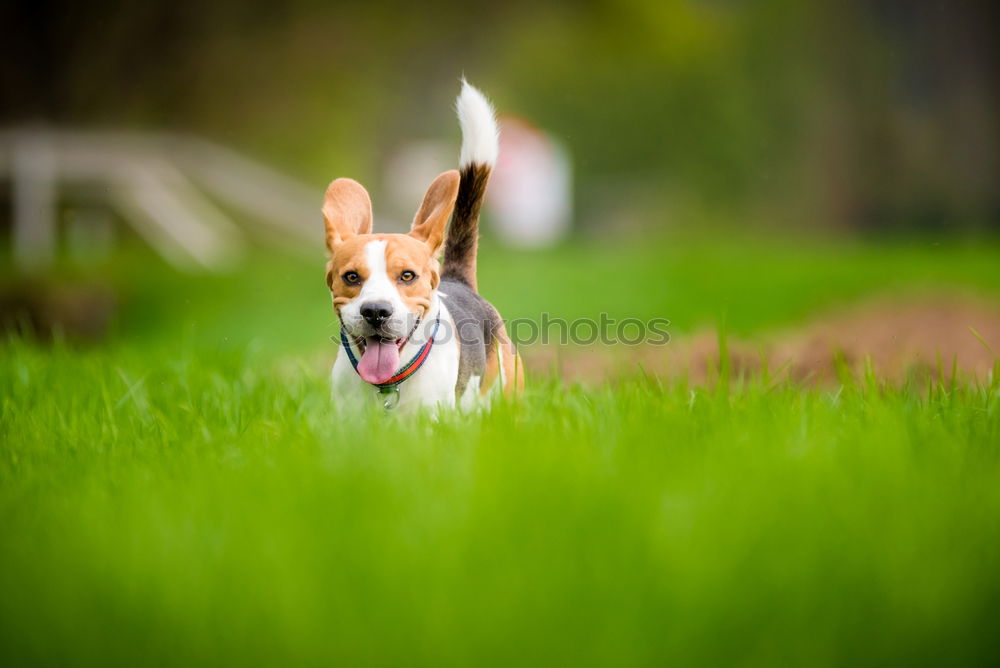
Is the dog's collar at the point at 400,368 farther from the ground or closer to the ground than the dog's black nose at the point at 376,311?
closer to the ground

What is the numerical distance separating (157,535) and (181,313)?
790cm

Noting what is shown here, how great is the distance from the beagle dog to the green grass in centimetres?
19

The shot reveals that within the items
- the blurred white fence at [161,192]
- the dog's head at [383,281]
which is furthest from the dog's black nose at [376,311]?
the blurred white fence at [161,192]

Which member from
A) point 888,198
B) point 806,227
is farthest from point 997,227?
point 806,227

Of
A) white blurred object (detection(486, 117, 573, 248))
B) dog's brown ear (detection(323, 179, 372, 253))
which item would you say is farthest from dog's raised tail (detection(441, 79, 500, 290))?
white blurred object (detection(486, 117, 573, 248))

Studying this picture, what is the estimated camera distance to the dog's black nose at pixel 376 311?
2.46 metres

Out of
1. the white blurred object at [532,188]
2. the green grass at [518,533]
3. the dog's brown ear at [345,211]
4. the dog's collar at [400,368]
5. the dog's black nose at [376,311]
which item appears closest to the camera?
the green grass at [518,533]

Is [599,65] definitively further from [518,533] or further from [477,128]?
[518,533]

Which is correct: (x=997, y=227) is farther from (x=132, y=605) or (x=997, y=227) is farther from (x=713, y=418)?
(x=132, y=605)

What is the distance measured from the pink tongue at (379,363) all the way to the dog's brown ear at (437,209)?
409 millimetres

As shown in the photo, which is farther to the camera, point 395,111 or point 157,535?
point 395,111

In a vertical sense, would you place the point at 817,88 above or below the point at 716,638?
above

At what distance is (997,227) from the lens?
15.4 m

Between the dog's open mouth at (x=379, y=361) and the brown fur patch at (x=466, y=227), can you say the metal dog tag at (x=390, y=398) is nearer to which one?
the dog's open mouth at (x=379, y=361)
